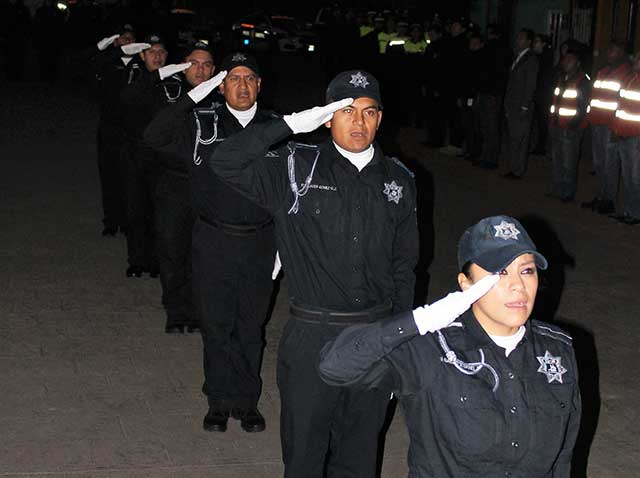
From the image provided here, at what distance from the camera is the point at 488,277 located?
12.9ft

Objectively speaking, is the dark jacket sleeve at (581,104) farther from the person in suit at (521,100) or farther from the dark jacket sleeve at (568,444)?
the dark jacket sleeve at (568,444)

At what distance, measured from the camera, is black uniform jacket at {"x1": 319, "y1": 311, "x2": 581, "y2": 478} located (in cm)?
388

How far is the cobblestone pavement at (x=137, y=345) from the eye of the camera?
706cm

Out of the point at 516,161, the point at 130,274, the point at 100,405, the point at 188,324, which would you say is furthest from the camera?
the point at 516,161

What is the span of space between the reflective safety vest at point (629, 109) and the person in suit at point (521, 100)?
2.72 metres

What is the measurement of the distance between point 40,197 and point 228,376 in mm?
8238

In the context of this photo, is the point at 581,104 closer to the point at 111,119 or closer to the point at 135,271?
the point at 111,119

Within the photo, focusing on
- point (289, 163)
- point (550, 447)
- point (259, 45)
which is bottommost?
point (259, 45)

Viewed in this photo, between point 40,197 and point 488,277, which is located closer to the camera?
point 488,277

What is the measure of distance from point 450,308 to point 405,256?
202cm

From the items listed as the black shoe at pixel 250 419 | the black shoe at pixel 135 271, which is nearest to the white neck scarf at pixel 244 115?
the black shoe at pixel 250 419

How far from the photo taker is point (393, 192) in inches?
228

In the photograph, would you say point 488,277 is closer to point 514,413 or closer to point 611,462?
point 514,413

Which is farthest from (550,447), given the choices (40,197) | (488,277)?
(40,197)
